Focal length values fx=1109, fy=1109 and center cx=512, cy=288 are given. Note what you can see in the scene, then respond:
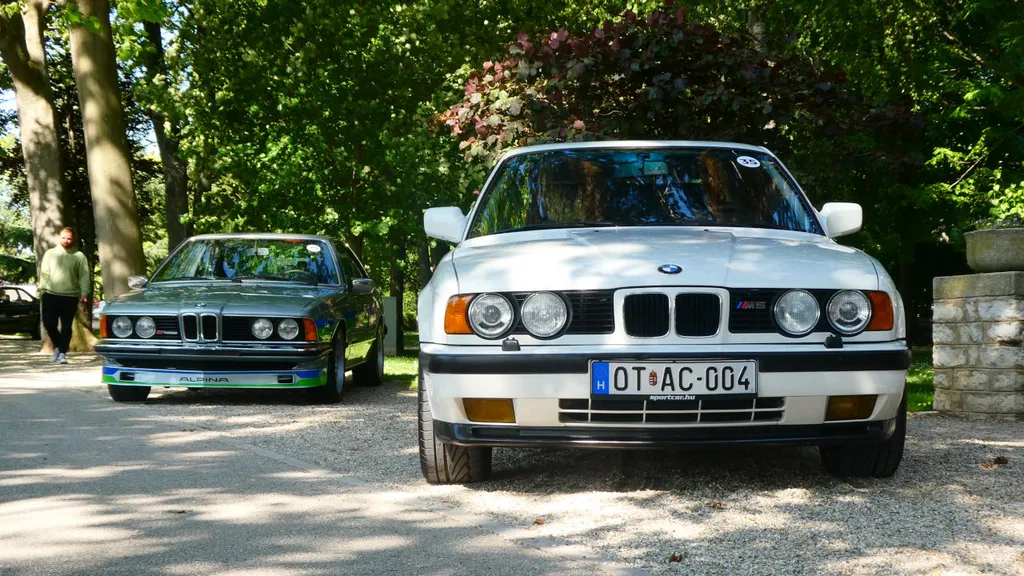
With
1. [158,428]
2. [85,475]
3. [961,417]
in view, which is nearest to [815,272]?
[85,475]

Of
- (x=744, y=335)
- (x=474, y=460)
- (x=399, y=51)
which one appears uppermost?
(x=399, y=51)

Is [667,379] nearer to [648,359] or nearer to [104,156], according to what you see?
[648,359]

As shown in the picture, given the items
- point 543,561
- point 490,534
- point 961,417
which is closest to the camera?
point 543,561

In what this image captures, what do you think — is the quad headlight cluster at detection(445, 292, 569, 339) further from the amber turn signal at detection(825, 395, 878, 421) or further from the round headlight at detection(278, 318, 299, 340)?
the round headlight at detection(278, 318, 299, 340)

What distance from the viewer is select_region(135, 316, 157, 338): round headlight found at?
9.04 metres

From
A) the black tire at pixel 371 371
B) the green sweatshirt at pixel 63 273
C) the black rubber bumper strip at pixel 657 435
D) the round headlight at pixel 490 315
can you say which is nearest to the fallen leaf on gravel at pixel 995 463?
the black rubber bumper strip at pixel 657 435

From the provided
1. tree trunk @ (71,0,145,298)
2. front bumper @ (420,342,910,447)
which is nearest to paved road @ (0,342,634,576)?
front bumper @ (420,342,910,447)

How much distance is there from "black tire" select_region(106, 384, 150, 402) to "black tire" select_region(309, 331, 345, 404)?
1441 mm

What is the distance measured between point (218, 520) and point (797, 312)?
2563 millimetres

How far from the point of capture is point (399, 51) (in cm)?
1811

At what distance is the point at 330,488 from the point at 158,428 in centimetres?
275

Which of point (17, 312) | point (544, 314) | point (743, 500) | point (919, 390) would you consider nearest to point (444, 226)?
point (544, 314)

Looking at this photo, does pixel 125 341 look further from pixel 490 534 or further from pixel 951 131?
pixel 951 131

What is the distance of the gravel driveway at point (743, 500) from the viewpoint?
3879 mm
